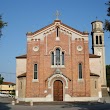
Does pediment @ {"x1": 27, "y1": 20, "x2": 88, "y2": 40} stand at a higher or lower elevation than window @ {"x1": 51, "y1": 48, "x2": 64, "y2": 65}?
higher

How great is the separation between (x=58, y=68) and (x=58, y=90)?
3063mm

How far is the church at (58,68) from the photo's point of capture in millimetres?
33625

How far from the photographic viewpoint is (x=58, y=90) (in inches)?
1336

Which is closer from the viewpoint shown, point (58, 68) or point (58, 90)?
point (58, 90)

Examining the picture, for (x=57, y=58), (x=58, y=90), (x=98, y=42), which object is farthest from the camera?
(x=98, y=42)

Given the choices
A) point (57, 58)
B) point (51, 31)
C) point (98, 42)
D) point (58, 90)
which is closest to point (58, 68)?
point (57, 58)

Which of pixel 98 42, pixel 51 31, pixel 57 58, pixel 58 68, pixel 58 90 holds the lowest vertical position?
pixel 58 90

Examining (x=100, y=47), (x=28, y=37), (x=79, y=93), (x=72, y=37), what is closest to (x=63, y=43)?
(x=72, y=37)

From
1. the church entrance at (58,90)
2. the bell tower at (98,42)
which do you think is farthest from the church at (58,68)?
the bell tower at (98,42)

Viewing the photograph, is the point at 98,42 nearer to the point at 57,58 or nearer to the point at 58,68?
the point at 57,58

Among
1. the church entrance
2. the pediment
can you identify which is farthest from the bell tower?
the church entrance

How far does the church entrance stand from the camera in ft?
111

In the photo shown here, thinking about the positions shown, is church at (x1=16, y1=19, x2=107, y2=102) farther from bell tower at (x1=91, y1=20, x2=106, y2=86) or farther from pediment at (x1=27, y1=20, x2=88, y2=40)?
bell tower at (x1=91, y1=20, x2=106, y2=86)

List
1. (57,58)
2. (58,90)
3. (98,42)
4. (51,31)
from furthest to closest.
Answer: (98,42) → (51,31) → (57,58) → (58,90)
